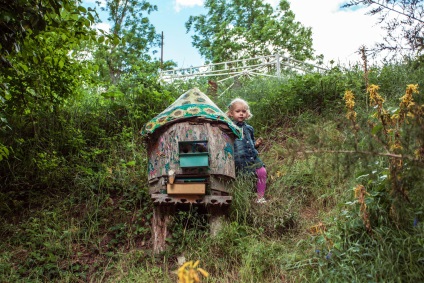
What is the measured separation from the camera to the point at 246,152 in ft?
18.8

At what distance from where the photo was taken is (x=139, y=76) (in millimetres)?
8055

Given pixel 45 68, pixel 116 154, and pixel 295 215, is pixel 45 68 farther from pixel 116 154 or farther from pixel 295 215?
pixel 295 215

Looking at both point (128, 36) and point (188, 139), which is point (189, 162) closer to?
point (188, 139)

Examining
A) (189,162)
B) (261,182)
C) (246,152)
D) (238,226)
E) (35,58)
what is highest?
(35,58)

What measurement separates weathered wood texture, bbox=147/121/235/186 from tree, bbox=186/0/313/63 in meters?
19.1

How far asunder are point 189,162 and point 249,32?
806 inches

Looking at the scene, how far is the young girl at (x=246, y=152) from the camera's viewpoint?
18.2 ft

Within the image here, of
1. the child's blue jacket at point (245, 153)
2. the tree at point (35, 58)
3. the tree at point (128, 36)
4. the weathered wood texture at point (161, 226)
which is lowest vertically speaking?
the weathered wood texture at point (161, 226)

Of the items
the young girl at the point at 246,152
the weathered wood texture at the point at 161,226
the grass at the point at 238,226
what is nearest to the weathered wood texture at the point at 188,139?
the weathered wood texture at the point at 161,226

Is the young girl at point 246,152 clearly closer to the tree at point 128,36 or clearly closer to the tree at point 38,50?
the tree at point 38,50

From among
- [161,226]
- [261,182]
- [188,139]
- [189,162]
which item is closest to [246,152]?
[261,182]

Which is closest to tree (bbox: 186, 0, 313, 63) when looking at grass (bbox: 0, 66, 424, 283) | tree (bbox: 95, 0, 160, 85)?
tree (bbox: 95, 0, 160, 85)

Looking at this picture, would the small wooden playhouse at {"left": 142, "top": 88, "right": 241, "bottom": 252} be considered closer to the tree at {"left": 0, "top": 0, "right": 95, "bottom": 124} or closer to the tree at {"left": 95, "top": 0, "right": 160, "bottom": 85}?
the tree at {"left": 0, "top": 0, "right": 95, "bottom": 124}

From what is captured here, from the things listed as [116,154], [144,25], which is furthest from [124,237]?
[144,25]
